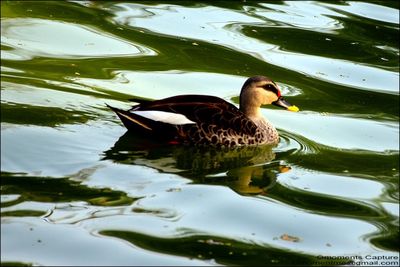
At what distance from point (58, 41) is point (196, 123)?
3.27 metres

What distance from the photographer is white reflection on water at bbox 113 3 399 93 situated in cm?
1298

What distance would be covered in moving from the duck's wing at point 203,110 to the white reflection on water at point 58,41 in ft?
8.08

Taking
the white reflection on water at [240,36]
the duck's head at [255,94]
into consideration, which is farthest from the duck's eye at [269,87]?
the white reflection on water at [240,36]

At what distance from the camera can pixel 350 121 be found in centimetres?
1130

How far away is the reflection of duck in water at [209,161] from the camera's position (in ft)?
29.8

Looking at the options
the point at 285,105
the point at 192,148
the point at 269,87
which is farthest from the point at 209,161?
the point at 285,105

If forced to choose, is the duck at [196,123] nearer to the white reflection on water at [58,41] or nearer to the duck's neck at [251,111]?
the duck's neck at [251,111]

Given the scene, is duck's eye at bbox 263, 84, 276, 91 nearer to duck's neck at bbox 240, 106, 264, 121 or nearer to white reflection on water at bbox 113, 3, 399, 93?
duck's neck at bbox 240, 106, 264, 121

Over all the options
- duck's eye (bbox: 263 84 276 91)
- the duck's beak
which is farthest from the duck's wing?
the duck's beak

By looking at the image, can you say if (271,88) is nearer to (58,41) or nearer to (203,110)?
(203,110)

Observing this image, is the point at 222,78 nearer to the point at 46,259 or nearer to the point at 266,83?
Result: the point at 266,83

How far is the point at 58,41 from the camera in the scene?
12.7 meters

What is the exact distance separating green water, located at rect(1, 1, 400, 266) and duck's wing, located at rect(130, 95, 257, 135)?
26 cm

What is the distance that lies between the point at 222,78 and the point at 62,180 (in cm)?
425
